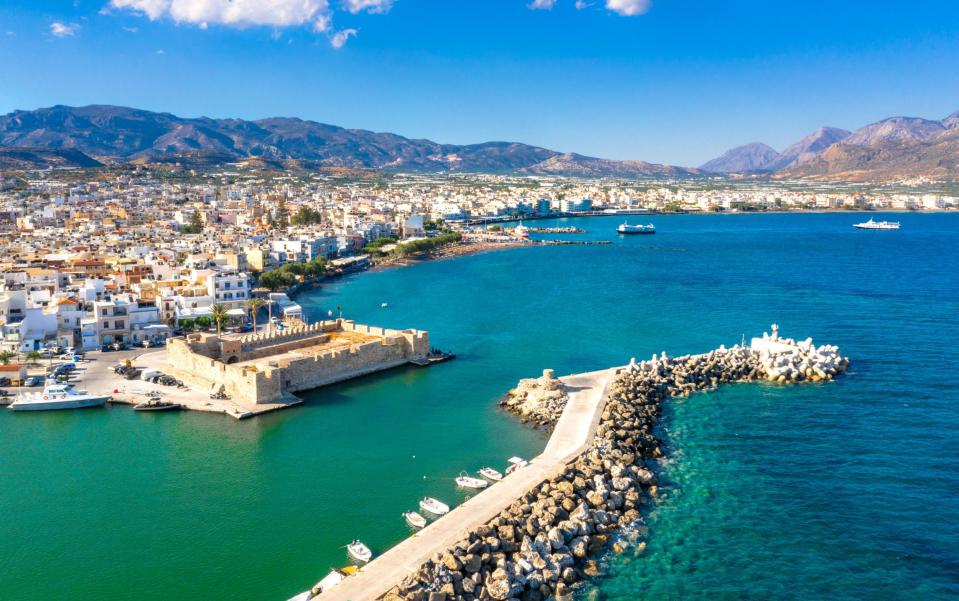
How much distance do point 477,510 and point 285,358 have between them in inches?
629

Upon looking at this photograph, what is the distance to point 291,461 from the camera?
925 inches

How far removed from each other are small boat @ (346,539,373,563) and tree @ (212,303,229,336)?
72.2 feet

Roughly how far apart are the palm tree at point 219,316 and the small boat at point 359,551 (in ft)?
72.2

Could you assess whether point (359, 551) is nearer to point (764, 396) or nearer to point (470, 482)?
point (470, 482)

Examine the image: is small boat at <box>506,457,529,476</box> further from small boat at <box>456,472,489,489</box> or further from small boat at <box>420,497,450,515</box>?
small boat at <box>420,497,450,515</box>

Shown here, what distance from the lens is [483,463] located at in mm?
22797

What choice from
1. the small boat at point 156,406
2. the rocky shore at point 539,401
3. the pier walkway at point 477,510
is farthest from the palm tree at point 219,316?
the pier walkway at point 477,510

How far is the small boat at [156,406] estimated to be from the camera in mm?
27391

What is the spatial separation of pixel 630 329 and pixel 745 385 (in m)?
13.4

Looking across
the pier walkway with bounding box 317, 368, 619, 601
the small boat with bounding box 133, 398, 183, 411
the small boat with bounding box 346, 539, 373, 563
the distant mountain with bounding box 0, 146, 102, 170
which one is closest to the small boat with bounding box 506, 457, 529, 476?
the pier walkway with bounding box 317, 368, 619, 601

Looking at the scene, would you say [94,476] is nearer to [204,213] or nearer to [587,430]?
[587,430]

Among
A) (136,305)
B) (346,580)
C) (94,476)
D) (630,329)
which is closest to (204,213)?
(136,305)

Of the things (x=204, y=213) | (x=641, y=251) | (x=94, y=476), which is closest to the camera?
(x=94, y=476)

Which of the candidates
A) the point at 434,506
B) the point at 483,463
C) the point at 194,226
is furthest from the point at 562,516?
the point at 194,226
